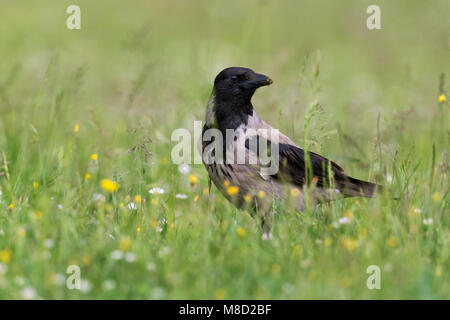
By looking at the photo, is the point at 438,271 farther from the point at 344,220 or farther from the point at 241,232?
the point at 241,232

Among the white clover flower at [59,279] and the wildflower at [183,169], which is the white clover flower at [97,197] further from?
the white clover flower at [59,279]

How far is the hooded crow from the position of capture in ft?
16.4

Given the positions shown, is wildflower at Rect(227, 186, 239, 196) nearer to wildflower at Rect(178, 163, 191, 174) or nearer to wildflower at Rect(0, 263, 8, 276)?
wildflower at Rect(178, 163, 191, 174)

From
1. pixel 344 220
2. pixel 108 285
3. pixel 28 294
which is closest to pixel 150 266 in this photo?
pixel 108 285

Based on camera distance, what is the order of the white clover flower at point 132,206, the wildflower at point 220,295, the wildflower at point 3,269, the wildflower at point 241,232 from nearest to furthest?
the wildflower at point 220,295, the wildflower at point 3,269, the wildflower at point 241,232, the white clover flower at point 132,206

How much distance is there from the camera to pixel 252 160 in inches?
197

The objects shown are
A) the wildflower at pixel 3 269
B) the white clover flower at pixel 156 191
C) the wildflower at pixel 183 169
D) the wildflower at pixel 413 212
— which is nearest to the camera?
the wildflower at pixel 3 269

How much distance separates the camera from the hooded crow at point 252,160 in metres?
4.99

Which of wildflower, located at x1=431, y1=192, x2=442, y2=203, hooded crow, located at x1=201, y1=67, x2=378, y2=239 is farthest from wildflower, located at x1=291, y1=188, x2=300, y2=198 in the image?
wildflower, located at x1=431, y1=192, x2=442, y2=203

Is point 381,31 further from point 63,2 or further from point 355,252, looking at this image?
point 355,252

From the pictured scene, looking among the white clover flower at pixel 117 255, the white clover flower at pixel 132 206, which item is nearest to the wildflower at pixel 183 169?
the white clover flower at pixel 132 206

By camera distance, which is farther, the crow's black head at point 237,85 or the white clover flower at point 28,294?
the crow's black head at point 237,85

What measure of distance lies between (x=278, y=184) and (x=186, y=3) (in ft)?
34.4
